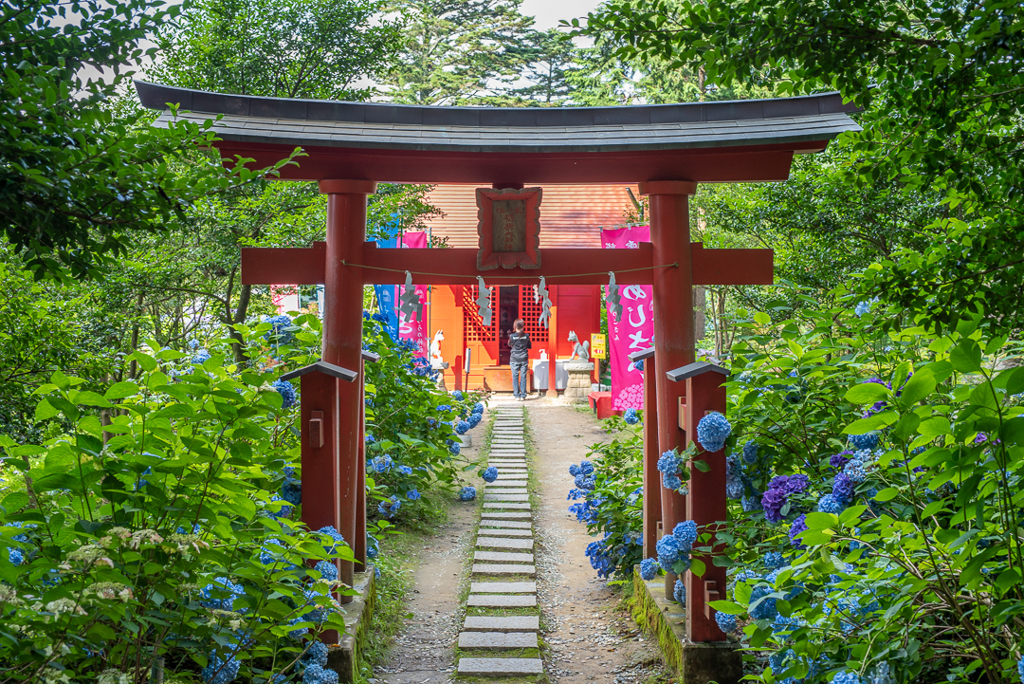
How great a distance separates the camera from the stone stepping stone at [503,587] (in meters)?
5.13

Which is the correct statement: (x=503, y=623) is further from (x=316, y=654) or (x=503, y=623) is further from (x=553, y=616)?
(x=316, y=654)

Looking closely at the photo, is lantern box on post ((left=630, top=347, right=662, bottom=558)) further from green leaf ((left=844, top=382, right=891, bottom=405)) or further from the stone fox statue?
the stone fox statue

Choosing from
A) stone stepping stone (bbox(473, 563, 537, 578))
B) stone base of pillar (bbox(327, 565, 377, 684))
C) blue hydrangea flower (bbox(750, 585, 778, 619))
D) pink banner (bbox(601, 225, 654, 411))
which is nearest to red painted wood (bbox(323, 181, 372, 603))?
stone base of pillar (bbox(327, 565, 377, 684))

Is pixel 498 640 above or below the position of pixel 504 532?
below

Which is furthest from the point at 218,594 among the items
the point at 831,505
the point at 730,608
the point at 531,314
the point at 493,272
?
the point at 531,314

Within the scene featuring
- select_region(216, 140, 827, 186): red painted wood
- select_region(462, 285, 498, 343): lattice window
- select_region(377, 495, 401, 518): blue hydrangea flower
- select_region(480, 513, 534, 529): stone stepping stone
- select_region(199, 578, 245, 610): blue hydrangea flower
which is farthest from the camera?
select_region(462, 285, 498, 343): lattice window

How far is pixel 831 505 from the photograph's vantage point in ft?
8.47

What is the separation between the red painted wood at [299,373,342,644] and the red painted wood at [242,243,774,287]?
1027mm

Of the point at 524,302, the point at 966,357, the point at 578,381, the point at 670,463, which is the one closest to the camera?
the point at 966,357

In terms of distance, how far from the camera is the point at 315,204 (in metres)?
8.18

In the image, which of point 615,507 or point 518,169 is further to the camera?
point 615,507

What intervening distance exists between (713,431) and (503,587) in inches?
100

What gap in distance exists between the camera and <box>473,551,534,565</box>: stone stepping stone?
19.2 feet

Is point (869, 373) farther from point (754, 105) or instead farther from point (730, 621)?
point (754, 105)
